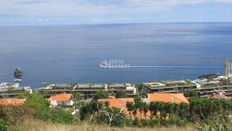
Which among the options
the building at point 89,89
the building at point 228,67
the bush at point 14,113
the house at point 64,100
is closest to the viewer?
the bush at point 14,113

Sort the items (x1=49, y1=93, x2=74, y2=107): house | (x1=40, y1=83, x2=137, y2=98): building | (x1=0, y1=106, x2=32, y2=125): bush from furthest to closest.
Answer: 1. (x1=40, y1=83, x2=137, y2=98): building
2. (x1=49, y1=93, x2=74, y2=107): house
3. (x1=0, y1=106, x2=32, y2=125): bush

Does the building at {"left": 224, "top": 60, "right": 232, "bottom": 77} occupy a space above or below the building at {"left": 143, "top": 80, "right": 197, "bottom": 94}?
above

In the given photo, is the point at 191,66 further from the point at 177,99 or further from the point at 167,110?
the point at 167,110

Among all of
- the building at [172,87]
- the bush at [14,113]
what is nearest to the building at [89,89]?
the building at [172,87]

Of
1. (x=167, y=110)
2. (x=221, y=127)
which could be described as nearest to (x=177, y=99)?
(x=167, y=110)

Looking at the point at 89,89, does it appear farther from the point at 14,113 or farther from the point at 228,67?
the point at 14,113

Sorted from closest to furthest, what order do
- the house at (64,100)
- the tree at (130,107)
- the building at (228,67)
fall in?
the tree at (130,107)
the house at (64,100)
the building at (228,67)

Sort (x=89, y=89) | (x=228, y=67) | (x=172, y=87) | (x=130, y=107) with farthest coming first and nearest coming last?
(x=228, y=67), (x=172, y=87), (x=89, y=89), (x=130, y=107)

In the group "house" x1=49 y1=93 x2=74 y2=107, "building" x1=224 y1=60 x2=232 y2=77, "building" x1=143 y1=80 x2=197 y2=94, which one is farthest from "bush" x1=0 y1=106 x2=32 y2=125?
"building" x1=224 y1=60 x2=232 y2=77

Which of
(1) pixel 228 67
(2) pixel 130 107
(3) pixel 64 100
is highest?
(1) pixel 228 67

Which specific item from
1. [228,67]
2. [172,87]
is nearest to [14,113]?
[172,87]

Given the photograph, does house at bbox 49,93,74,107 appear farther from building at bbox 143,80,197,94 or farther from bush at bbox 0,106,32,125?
bush at bbox 0,106,32,125

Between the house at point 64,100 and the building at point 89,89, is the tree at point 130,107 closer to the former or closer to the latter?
the house at point 64,100
